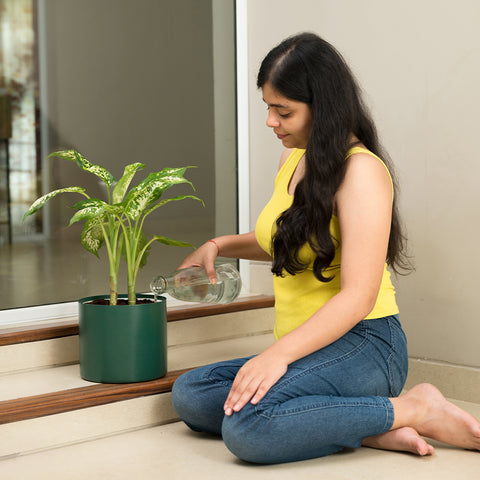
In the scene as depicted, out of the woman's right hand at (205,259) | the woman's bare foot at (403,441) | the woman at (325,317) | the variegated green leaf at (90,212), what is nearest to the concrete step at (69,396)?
the woman at (325,317)

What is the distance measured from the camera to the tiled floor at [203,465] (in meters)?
1.38

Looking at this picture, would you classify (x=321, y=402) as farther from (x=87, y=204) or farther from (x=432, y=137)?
(x=432, y=137)

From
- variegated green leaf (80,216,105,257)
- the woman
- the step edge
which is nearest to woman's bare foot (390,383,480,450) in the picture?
the woman

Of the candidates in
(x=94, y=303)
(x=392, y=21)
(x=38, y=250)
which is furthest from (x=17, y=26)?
(x=392, y=21)

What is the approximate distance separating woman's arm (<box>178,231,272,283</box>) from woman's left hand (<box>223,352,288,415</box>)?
0.41 m

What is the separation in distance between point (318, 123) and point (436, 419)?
2.24ft

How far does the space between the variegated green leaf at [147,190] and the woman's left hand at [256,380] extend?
19.4 inches

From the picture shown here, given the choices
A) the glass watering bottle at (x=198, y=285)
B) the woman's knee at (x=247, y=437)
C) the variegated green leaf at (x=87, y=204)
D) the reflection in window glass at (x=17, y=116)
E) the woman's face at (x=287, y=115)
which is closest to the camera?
the woman's knee at (x=247, y=437)

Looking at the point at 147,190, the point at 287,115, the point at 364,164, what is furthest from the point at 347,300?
the point at 147,190

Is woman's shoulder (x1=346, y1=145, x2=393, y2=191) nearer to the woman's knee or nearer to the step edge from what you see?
the woman's knee

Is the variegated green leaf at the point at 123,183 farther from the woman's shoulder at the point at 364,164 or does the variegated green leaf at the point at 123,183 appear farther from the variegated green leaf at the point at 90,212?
the woman's shoulder at the point at 364,164

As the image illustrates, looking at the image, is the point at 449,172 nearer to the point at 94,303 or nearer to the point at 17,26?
the point at 94,303

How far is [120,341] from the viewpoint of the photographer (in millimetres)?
1666

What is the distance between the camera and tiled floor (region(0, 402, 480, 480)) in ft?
4.54
